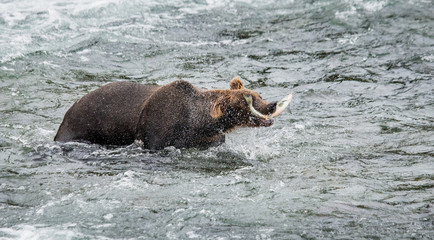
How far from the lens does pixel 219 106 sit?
6.53 meters

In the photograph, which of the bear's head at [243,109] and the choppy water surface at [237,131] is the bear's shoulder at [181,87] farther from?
the choppy water surface at [237,131]

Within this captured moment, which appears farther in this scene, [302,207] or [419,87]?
[419,87]

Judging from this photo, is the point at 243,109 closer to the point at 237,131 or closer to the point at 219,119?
the point at 219,119

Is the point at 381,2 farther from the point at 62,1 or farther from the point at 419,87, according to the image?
the point at 62,1

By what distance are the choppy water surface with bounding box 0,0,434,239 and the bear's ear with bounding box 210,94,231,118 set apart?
0.48 metres

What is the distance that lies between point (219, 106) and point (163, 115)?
2.04ft

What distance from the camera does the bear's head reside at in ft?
20.6

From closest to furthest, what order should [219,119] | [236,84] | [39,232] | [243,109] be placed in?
[39,232] → [243,109] → [219,119] → [236,84]

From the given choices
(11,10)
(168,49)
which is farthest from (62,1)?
(168,49)

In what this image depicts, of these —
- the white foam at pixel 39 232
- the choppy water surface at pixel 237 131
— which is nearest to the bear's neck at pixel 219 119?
the choppy water surface at pixel 237 131

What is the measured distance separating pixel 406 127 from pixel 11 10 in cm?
928

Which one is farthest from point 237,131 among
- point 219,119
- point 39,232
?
point 39,232

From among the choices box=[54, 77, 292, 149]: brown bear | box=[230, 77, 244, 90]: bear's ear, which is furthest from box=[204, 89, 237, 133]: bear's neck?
box=[230, 77, 244, 90]: bear's ear

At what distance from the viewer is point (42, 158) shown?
6375 millimetres
